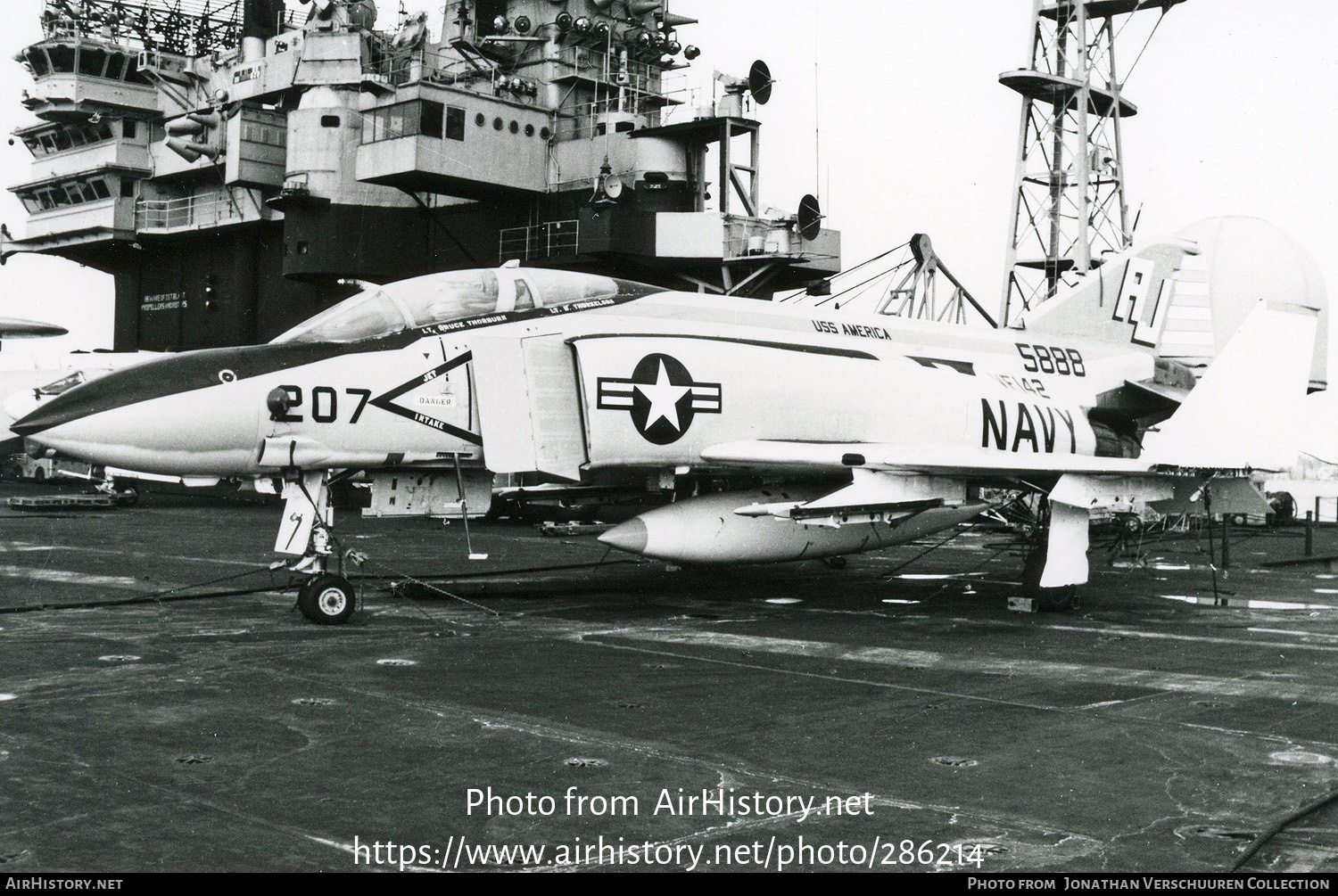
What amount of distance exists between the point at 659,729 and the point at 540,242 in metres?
31.0

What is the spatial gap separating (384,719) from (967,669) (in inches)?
165

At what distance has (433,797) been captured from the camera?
499cm

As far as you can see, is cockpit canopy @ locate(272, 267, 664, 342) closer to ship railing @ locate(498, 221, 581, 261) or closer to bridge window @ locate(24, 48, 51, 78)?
ship railing @ locate(498, 221, 581, 261)

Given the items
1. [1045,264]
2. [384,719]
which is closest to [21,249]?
[1045,264]

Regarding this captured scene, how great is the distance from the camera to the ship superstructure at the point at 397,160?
34.4 meters

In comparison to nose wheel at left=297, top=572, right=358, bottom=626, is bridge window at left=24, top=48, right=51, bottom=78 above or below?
above

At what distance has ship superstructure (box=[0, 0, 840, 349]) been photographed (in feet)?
113

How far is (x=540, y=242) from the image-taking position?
3619 centimetres

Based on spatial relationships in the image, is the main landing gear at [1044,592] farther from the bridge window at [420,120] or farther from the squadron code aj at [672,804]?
the bridge window at [420,120]

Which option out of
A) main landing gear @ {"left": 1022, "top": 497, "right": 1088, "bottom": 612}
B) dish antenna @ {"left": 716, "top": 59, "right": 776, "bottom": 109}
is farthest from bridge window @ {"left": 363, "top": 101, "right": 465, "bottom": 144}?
main landing gear @ {"left": 1022, "top": 497, "right": 1088, "bottom": 612}

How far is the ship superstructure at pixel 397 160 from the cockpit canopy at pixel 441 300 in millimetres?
22016

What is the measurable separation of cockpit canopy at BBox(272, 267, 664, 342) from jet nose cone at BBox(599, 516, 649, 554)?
221cm

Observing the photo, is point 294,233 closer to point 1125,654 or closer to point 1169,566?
point 1169,566

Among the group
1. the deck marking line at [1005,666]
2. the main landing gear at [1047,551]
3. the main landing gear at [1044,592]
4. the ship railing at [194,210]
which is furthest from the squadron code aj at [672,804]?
the ship railing at [194,210]
